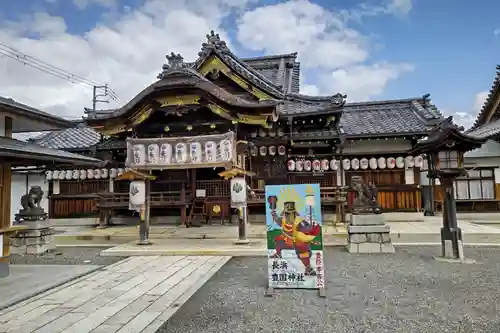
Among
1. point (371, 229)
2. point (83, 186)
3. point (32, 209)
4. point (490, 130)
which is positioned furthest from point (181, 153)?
point (490, 130)

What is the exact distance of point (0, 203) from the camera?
7.87 m

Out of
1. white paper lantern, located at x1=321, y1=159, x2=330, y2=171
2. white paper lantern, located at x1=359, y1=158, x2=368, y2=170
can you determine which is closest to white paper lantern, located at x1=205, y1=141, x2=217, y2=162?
white paper lantern, located at x1=321, y1=159, x2=330, y2=171

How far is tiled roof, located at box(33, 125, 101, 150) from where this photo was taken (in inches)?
729

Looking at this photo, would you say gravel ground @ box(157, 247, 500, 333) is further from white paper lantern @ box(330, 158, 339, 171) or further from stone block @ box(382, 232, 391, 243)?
white paper lantern @ box(330, 158, 339, 171)

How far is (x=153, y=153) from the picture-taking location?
36.4 ft

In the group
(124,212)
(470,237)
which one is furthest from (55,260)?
(470,237)

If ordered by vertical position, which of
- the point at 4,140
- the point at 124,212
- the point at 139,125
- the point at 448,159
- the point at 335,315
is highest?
the point at 139,125

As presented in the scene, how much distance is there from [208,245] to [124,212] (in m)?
8.02

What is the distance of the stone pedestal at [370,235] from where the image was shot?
9.83m

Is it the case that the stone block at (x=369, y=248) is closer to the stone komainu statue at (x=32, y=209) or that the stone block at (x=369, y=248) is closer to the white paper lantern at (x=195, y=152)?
the white paper lantern at (x=195, y=152)

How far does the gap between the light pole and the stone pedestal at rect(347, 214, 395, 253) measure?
1.49 meters

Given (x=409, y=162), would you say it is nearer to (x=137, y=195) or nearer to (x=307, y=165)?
(x=307, y=165)

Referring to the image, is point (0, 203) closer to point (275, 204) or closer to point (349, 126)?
point (275, 204)

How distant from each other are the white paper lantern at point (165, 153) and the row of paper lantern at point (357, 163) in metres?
6.31
